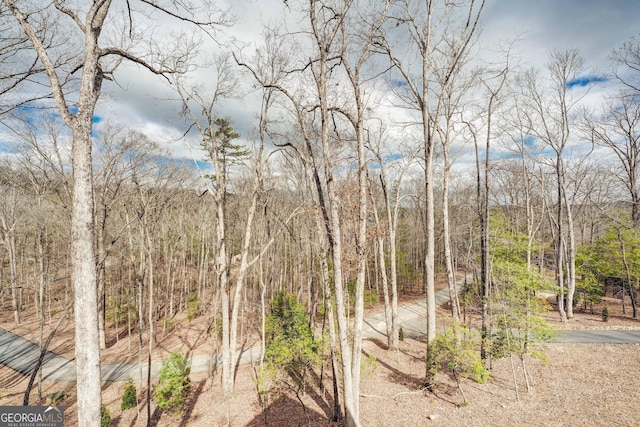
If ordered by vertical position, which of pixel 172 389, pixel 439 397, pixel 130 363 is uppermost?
pixel 439 397

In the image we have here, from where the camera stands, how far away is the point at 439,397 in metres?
8.16

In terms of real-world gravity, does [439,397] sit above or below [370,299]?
above

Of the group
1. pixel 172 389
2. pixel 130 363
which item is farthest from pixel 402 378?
pixel 130 363

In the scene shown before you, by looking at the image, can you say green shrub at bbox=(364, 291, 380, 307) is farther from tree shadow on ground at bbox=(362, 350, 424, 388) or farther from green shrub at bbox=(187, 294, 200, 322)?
green shrub at bbox=(187, 294, 200, 322)

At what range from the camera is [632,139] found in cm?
1554

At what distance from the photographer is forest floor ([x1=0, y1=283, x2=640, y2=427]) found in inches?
273

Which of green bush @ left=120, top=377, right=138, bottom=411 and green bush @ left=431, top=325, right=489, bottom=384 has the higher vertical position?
green bush @ left=431, top=325, right=489, bottom=384

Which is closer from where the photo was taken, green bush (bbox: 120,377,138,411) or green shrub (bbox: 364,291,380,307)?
green bush (bbox: 120,377,138,411)

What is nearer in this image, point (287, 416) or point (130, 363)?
point (287, 416)

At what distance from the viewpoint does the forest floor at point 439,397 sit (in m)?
6.93

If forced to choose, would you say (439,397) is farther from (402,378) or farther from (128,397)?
(128,397)

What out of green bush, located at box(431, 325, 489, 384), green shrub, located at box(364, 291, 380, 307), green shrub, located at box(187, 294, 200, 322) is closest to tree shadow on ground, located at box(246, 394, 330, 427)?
green bush, located at box(431, 325, 489, 384)

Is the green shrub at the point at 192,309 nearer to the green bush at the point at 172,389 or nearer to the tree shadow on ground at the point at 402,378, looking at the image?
the green bush at the point at 172,389

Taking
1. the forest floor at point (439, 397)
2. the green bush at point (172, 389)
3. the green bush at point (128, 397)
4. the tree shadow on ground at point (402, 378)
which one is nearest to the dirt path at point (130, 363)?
the forest floor at point (439, 397)
